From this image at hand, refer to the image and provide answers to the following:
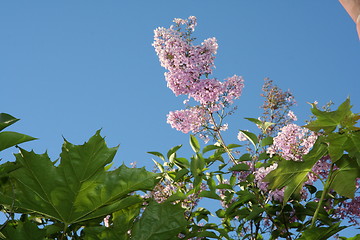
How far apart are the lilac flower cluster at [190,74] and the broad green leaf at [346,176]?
7.68 feet

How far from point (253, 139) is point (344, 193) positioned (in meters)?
1.03

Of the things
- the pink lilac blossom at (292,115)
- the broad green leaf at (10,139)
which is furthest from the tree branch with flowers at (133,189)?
the pink lilac blossom at (292,115)

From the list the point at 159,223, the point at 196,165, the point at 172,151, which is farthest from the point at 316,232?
the point at 172,151

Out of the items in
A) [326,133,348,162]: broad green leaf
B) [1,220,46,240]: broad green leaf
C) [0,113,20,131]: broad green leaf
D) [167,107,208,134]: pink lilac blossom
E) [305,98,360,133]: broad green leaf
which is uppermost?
[167,107,208,134]: pink lilac blossom

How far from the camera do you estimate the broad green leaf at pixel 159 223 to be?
2.20ft

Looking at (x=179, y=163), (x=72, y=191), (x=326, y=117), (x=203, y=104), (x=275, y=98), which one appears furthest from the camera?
(x=203, y=104)

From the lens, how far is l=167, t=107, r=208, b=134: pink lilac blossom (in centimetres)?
336

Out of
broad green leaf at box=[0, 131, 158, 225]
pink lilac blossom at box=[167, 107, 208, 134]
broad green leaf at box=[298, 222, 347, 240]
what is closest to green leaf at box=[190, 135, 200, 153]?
broad green leaf at box=[298, 222, 347, 240]

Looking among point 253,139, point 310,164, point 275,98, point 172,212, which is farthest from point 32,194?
point 275,98

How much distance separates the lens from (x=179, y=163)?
206 centimetres

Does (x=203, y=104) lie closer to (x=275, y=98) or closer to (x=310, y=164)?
(x=275, y=98)

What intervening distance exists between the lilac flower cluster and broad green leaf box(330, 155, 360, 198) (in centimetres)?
234

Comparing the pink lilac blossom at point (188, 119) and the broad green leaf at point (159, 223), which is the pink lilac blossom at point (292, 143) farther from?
the broad green leaf at point (159, 223)

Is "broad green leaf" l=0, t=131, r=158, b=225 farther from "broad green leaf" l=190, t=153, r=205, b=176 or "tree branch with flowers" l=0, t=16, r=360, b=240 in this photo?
"broad green leaf" l=190, t=153, r=205, b=176
